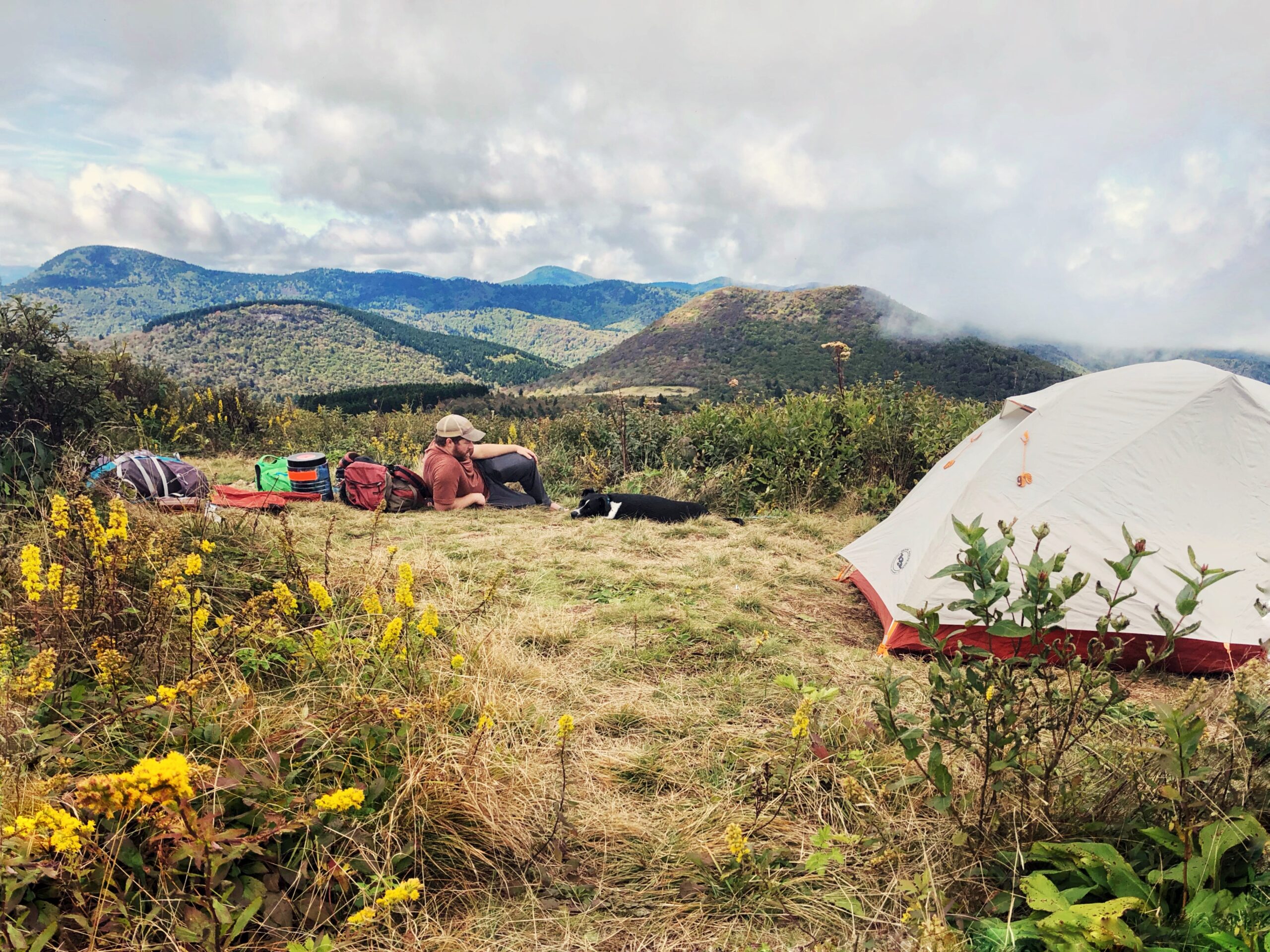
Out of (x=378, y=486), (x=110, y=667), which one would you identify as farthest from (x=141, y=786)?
(x=378, y=486)

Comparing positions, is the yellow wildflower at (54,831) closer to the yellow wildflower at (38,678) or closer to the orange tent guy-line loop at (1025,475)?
the yellow wildflower at (38,678)

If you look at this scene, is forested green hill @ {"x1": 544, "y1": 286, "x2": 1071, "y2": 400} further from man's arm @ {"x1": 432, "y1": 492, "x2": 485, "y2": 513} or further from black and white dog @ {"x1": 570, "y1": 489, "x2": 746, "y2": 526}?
man's arm @ {"x1": 432, "y1": 492, "x2": 485, "y2": 513}

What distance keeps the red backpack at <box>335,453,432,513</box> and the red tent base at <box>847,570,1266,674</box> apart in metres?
5.24

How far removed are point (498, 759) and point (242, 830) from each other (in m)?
0.87

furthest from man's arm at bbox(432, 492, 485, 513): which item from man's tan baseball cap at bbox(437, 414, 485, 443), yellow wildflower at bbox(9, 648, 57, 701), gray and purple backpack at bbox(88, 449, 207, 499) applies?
yellow wildflower at bbox(9, 648, 57, 701)

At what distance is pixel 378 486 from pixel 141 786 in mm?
6105

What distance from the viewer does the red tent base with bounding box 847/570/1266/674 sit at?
11.9 feet

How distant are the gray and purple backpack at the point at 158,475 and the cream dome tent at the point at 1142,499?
5.99 meters

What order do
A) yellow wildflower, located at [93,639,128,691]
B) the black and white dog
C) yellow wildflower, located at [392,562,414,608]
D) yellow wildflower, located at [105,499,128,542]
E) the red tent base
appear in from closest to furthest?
yellow wildflower, located at [93,639,128,691], yellow wildflower, located at [105,499,128,542], yellow wildflower, located at [392,562,414,608], the red tent base, the black and white dog

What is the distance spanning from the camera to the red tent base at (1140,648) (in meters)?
3.64

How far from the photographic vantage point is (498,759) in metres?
2.37

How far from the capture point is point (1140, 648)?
3740mm

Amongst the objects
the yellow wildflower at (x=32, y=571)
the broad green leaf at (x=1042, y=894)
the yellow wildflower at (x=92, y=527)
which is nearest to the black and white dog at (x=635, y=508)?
the yellow wildflower at (x=92, y=527)

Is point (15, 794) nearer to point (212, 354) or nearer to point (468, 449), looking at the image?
point (468, 449)
